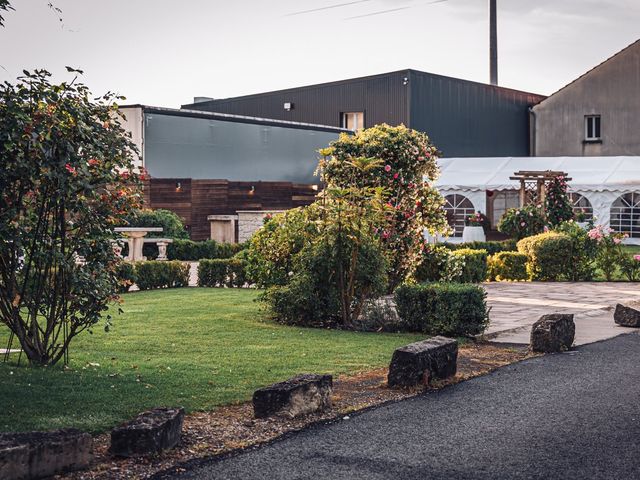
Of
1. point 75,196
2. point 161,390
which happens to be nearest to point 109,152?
point 75,196

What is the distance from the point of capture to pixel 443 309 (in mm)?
10836

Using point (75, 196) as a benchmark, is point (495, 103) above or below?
above

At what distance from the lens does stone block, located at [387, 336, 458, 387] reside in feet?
25.1

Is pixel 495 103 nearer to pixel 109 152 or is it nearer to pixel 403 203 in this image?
pixel 403 203

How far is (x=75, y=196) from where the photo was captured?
7.74m

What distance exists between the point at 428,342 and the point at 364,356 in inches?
45.4

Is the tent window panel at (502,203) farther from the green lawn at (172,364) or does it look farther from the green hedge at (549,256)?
the green lawn at (172,364)

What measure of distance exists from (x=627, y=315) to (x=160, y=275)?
7.96 meters

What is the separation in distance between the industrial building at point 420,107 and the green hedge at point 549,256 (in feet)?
69.5

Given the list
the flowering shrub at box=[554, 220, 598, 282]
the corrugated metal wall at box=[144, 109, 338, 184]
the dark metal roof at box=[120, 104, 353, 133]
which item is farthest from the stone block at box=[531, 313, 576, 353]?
the corrugated metal wall at box=[144, 109, 338, 184]

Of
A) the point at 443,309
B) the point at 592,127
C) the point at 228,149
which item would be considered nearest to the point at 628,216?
the point at 592,127

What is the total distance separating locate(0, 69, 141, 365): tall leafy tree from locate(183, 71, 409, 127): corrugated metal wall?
3286 cm

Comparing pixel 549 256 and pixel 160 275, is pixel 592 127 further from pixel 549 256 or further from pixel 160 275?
pixel 160 275

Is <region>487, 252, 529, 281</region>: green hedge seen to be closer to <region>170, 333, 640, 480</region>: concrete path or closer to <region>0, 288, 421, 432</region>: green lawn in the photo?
<region>0, 288, 421, 432</region>: green lawn
